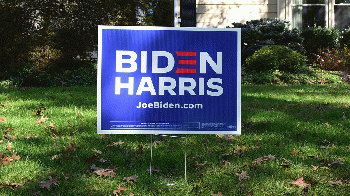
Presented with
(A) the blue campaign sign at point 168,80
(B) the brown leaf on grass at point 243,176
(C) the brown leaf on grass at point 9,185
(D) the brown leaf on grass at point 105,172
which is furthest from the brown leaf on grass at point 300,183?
(C) the brown leaf on grass at point 9,185

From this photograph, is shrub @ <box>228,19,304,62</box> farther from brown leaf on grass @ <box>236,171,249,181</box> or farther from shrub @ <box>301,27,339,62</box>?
brown leaf on grass @ <box>236,171,249,181</box>

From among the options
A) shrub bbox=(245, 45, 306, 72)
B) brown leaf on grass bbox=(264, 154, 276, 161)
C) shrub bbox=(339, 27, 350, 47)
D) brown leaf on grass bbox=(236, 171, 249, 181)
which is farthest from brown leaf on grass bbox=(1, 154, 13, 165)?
shrub bbox=(339, 27, 350, 47)

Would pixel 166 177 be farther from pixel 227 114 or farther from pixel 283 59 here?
pixel 283 59

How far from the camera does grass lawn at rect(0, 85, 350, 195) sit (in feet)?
11.2

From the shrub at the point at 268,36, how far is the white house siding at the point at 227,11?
48.6 inches

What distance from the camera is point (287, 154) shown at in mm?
4324

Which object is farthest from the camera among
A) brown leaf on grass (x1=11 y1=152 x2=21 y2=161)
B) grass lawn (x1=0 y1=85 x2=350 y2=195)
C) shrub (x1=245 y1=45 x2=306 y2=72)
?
shrub (x1=245 y1=45 x2=306 y2=72)

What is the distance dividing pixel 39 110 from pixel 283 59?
326 inches

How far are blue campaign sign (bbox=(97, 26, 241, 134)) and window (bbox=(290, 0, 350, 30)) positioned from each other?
44.3 feet

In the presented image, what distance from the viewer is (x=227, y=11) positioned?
1550 centimetres

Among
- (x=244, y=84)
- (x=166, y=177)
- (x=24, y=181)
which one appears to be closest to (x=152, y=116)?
(x=166, y=177)

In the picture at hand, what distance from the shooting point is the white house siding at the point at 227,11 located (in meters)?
15.5

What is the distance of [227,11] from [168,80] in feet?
41.8

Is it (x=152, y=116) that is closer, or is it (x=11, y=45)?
(x=152, y=116)
